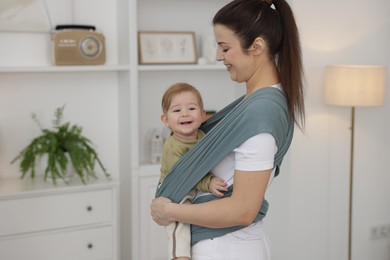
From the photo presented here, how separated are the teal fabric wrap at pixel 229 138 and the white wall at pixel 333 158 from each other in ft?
5.58

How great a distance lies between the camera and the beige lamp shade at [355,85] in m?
3.21

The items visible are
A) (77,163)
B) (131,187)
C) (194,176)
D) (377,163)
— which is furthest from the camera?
(377,163)

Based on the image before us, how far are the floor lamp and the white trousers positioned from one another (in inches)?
66.1

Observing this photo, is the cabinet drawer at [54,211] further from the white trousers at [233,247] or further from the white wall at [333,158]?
the white trousers at [233,247]

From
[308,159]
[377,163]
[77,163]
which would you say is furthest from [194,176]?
[377,163]

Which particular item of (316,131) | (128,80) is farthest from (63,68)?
(316,131)

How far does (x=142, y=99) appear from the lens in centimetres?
358

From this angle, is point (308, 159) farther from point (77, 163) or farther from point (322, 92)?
point (77, 163)

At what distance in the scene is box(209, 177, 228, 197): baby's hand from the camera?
1.66 m

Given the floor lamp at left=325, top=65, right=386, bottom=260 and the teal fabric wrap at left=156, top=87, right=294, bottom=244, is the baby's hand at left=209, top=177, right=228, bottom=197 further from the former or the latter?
the floor lamp at left=325, top=65, right=386, bottom=260

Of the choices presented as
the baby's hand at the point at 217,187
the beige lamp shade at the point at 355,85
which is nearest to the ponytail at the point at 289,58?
the baby's hand at the point at 217,187

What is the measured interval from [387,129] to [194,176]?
2395 millimetres

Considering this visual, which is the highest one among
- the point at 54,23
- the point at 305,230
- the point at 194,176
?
the point at 54,23

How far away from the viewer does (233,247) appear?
1720mm
